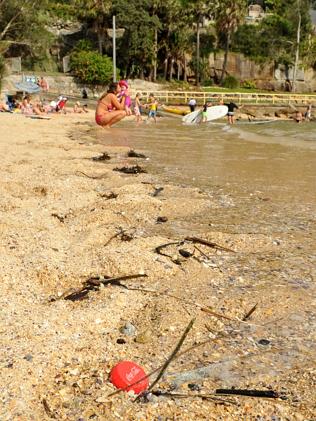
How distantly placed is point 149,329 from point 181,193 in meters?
4.70

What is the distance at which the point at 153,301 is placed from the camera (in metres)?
3.94

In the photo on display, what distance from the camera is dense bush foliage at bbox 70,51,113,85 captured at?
146 feet

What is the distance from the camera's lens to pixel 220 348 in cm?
330

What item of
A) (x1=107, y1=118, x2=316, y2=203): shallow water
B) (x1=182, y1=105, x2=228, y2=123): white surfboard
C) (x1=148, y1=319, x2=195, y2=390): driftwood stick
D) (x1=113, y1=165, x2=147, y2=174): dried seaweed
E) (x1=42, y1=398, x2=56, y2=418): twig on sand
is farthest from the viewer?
(x1=182, y1=105, x2=228, y2=123): white surfboard

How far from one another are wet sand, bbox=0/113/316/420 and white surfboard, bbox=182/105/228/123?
64.6ft

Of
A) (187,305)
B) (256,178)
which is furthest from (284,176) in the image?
(187,305)

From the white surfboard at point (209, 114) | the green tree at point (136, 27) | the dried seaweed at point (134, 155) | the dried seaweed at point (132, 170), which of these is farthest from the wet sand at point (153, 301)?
the green tree at point (136, 27)

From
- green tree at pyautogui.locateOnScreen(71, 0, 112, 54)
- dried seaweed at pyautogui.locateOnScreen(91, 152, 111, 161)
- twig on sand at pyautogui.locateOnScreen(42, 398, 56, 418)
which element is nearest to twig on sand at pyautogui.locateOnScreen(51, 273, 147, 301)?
twig on sand at pyautogui.locateOnScreen(42, 398, 56, 418)

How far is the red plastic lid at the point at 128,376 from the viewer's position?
111 inches

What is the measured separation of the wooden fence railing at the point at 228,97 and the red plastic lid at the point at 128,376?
3778 cm

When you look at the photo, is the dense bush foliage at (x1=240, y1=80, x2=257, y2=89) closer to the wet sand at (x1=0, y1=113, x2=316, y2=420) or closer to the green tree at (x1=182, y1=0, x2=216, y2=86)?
the green tree at (x1=182, y1=0, x2=216, y2=86)

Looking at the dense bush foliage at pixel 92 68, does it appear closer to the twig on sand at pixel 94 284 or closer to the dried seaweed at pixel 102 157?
the dried seaweed at pixel 102 157

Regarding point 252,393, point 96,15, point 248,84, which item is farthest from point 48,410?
point 248,84

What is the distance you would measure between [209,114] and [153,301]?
24.3 metres
